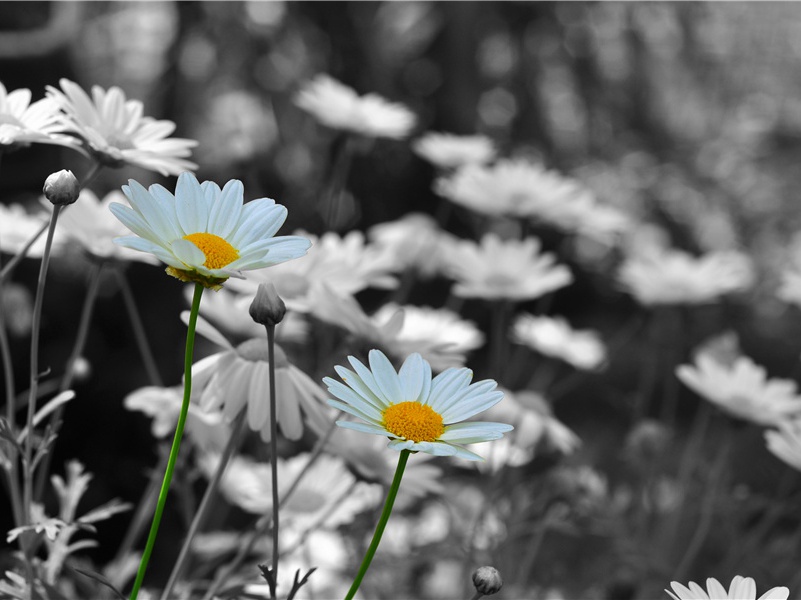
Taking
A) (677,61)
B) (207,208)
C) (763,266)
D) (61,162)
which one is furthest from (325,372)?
(677,61)

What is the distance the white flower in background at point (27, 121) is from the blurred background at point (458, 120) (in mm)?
941

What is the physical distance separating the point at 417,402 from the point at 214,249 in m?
0.13

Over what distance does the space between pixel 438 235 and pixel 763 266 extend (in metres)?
1.55

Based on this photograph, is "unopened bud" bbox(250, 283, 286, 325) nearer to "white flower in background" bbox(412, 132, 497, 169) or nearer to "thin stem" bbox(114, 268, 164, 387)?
"thin stem" bbox(114, 268, 164, 387)

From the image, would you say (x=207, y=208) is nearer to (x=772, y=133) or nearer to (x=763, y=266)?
(x=763, y=266)

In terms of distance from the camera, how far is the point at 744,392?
2.91 ft

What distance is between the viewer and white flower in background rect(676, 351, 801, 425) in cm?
84

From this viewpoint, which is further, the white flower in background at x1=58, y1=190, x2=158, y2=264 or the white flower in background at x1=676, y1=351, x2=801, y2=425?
the white flower in background at x1=676, y1=351, x2=801, y2=425

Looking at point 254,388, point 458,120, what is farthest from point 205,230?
point 458,120

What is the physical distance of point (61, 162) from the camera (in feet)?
6.00

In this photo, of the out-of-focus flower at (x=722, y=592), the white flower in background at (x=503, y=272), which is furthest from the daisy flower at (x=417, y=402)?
the white flower in background at (x=503, y=272)

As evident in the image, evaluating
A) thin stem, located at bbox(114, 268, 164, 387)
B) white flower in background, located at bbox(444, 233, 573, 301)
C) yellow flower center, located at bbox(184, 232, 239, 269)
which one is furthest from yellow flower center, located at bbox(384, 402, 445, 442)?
white flower in background, located at bbox(444, 233, 573, 301)

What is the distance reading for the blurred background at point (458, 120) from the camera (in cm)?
177

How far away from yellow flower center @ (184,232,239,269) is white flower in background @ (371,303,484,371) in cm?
21
